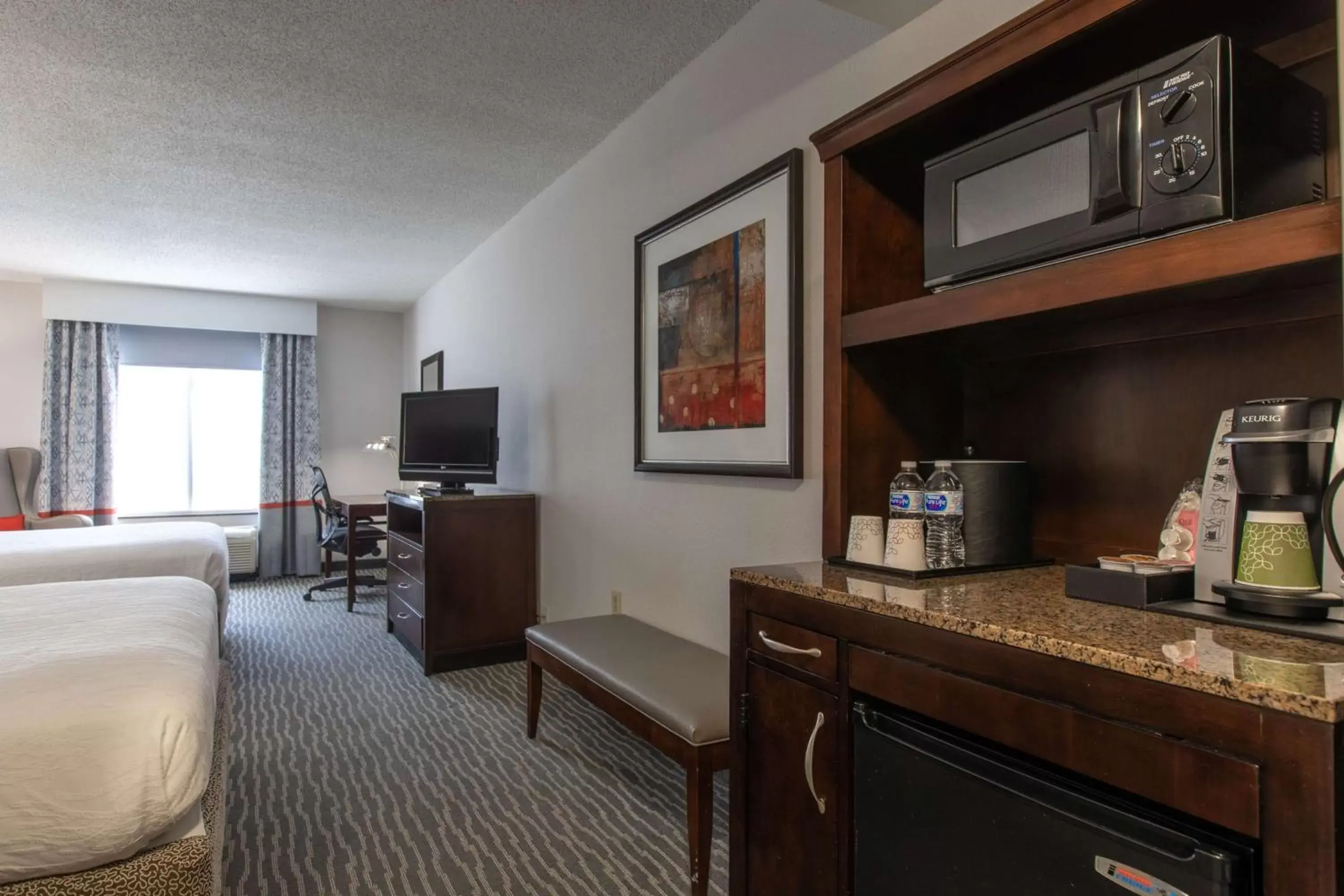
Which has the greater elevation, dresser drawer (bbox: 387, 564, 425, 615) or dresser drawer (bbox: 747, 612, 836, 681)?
dresser drawer (bbox: 747, 612, 836, 681)

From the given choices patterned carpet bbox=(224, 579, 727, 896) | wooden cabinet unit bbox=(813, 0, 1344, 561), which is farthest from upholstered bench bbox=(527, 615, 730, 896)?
wooden cabinet unit bbox=(813, 0, 1344, 561)

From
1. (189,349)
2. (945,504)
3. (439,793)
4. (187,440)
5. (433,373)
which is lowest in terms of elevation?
(439,793)

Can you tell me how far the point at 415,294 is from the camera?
6410 mm

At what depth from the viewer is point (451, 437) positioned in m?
4.23

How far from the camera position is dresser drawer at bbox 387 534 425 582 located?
11.9ft

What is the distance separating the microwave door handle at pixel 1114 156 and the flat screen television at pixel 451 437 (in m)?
3.26

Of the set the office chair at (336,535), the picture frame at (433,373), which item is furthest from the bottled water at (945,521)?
the picture frame at (433,373)

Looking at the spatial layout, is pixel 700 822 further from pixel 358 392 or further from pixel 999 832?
pixel 358 392

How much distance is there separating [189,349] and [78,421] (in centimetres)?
98

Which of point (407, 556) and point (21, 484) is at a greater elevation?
point (21, 484)

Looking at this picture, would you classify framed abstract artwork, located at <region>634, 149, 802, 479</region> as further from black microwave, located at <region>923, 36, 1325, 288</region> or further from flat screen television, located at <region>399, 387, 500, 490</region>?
flat screen television, located at <region>399, 387, 500, 490</region>

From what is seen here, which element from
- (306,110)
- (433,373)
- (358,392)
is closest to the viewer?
(306,110)

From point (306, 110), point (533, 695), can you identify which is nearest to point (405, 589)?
point (533, 695)

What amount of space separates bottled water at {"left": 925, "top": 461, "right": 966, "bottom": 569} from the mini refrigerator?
380 mm
